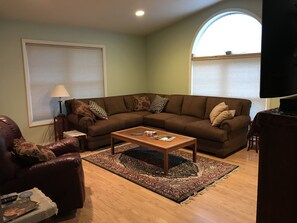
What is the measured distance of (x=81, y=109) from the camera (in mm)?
4426

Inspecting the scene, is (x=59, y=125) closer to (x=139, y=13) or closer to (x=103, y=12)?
(x=103, y=12)

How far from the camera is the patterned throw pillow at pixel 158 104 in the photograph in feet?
17.6

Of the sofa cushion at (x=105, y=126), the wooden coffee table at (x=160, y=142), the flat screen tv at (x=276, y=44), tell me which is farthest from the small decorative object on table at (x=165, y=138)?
the flat screen tv at (x=276, y=44)

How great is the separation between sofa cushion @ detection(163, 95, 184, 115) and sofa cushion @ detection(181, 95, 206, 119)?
12 centimetres

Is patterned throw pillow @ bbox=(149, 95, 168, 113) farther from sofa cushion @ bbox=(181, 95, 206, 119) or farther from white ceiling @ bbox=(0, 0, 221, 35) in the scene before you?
white ceiling @ bbox=(0, 0, 221, 35)

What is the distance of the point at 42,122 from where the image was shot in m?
4.59

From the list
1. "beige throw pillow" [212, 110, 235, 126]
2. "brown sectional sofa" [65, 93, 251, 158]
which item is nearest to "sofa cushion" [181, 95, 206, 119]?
"brown sectional sofa" [65, 93, 251, 158]

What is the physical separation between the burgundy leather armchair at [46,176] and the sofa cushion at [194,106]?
10.0 ft

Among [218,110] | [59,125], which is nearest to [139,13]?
[218,110]

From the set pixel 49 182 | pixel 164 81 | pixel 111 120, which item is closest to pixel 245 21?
pixel 164 81

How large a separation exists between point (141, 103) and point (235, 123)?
2401mm

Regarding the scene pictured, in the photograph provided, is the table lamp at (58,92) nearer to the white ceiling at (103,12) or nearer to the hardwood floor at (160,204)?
the white ceiling at (103,12)

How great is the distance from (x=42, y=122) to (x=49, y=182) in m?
2.70

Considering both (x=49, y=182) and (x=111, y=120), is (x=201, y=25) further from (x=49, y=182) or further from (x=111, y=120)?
(x=49, y=182)
